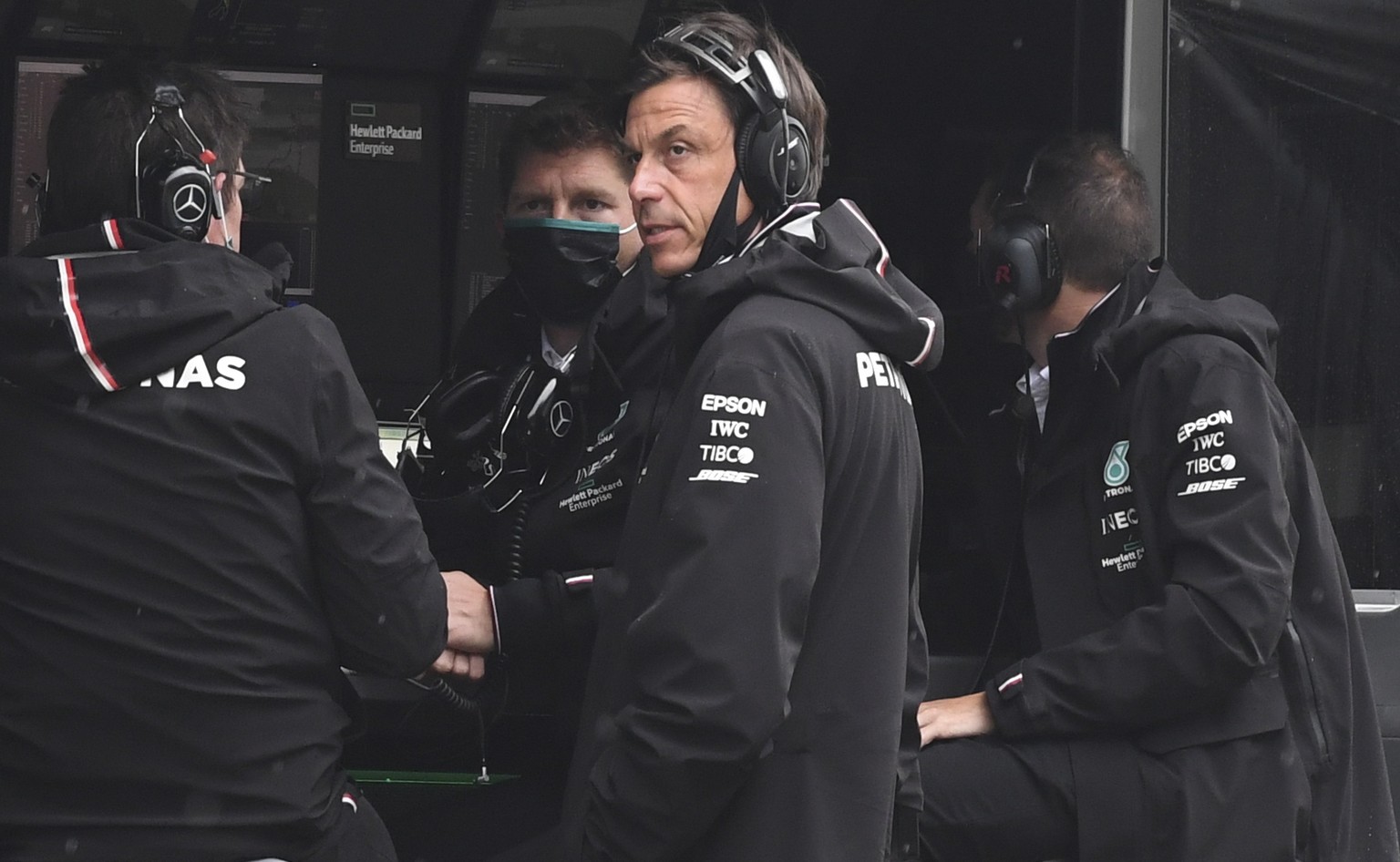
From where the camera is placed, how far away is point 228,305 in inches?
89.0

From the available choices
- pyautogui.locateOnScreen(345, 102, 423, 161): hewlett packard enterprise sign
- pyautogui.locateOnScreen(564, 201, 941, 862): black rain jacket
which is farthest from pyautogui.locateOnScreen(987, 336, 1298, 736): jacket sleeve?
pyautogui.locateOnScreen(345, 102, 423, 161): hewlett packard enterprise sign

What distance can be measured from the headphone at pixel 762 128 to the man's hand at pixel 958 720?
1180 mm

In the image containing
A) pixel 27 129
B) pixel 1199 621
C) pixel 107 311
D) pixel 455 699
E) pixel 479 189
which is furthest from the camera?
pixel 479 189

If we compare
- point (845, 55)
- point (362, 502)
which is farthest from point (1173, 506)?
point (845, 55)

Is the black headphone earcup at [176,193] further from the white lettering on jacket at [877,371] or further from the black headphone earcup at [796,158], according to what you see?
the white lettering on jacket at [877,371]

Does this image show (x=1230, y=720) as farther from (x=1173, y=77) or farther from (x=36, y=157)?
(x=36, y=157)

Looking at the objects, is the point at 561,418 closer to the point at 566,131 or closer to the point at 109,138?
the point at 566,131

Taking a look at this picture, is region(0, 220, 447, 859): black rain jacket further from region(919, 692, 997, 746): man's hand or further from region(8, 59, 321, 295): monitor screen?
region(8, 59, 321, 295): monitor screen

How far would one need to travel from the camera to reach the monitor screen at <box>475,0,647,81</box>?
15.2ft

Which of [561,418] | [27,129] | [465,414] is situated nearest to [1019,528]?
[561,418]

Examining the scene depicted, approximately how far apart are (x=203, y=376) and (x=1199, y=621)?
65.5 inches

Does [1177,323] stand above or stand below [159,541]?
above

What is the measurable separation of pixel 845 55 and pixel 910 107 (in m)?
0.23

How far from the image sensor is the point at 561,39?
4684 millimetres
